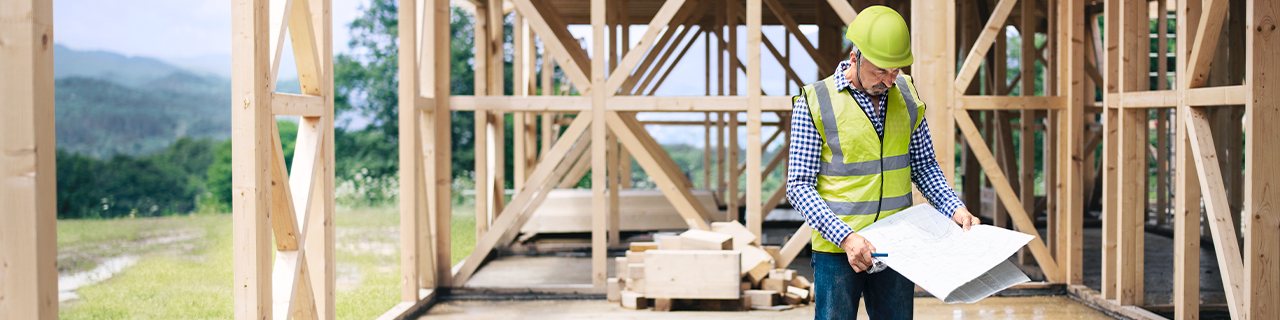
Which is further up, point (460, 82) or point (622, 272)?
point (460, 82)

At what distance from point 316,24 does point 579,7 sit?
23.0 feet

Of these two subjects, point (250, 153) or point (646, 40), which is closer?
point (250, 153)

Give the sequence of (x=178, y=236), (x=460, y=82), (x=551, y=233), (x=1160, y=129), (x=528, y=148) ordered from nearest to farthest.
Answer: (x=1160, y=129)
(x=528, y=148)
(x=551, y=233)
(x=178, y=236)
(x=460, y=82)

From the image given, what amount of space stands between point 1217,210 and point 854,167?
351 cm

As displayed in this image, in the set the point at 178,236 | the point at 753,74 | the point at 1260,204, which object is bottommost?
the point at 178,236

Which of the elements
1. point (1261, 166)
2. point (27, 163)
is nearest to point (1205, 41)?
point (1261, 166)

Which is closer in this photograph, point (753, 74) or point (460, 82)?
point (753, 74)

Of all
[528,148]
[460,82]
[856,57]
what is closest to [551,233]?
[528,148]

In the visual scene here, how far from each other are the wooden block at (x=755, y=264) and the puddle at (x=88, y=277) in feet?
23.1

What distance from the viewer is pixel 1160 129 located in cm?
1054

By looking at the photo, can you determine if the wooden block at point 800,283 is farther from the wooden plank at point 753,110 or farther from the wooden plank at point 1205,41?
the wooden plank at point 1205,41

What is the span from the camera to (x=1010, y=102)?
6797mm

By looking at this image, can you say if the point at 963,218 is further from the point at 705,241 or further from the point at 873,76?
the point at 705,241

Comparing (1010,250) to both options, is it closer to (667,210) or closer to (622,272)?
(622,272)
